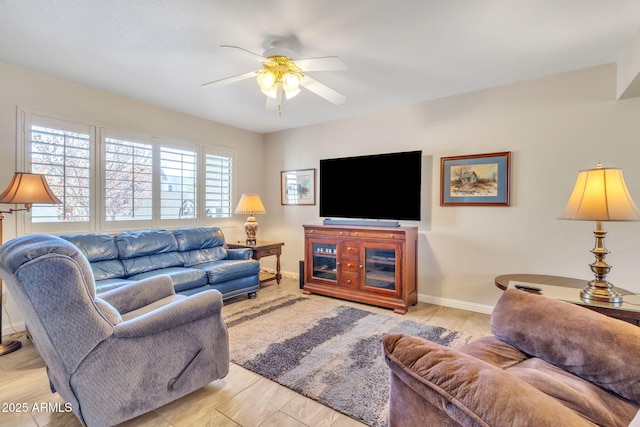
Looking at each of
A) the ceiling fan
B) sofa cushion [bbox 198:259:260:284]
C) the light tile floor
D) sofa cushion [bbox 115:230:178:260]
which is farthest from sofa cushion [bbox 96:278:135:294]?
the ceiling fan

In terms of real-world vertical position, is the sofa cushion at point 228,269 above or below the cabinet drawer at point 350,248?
below

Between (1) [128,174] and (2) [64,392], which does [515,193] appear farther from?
(1) [128,174]

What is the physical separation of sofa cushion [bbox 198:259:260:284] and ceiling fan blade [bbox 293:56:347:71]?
2.34 metres

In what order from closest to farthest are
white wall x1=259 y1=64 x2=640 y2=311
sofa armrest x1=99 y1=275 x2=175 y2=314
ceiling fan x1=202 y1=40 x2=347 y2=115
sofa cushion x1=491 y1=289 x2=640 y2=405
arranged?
1. sofa cushion x1=491 y1=289 x2=640 y2=405
2. sofa armrest x1=99 y1=275 x2=175 y2=314
3. ceiling fan x1=202 y1=40 x2=347 y2=115
4. white wall x1=259 y1=64 x2=640 y2=311

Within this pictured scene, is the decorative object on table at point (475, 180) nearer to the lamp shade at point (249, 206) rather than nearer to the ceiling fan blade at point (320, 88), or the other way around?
the ceiling fan blade at point (320, 88)

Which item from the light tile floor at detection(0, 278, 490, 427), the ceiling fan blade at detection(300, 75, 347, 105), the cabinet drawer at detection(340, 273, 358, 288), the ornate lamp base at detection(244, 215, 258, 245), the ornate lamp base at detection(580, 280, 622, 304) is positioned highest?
the ceiling fan blade at detection(300, 75, 347, 105)

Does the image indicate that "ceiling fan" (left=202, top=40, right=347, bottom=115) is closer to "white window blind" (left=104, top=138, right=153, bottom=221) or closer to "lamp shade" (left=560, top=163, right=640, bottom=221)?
"lamp shade" (left=560, top=163, right=640, bottom=221)

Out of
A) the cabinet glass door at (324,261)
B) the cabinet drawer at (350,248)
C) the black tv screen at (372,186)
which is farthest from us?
the cabinet glass door at (324,261)

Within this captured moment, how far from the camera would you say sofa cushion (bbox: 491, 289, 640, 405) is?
3.88 ft

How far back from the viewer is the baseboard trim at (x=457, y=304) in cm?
341

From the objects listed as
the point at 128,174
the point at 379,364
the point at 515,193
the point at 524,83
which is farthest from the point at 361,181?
the point at 128,174

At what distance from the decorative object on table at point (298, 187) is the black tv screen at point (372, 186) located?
49 centimetres

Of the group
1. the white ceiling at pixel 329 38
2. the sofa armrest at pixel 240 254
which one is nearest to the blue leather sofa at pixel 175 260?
the sofa armrest at pixel 240 254

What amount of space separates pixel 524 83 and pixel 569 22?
3.56 ft
